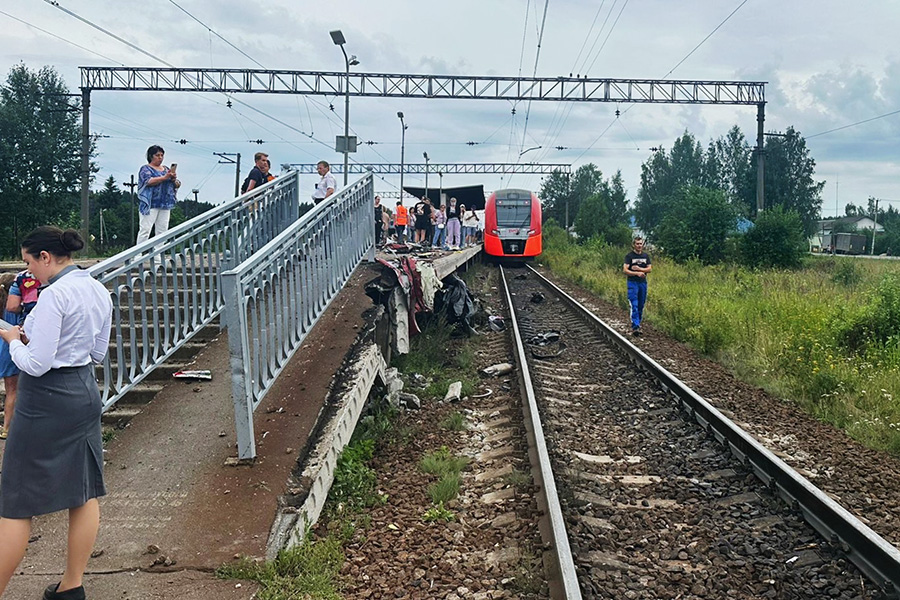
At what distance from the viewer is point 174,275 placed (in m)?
5.94

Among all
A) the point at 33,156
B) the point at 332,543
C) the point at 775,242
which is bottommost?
the point at 332,543

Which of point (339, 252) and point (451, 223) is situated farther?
point (451, 223)

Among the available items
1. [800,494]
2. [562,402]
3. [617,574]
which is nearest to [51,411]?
[617,574]

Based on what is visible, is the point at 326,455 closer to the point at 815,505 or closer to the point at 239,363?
the point at 239,363

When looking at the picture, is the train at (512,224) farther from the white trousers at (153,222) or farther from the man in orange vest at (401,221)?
the white trousers at (153,222)

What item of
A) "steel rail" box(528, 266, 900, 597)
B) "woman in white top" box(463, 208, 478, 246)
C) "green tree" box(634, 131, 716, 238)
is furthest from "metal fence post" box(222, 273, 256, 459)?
"green tree" box(634, 131, 716, 238)

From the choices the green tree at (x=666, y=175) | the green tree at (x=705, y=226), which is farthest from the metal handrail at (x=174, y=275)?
the green tree at (x=666, y=175)

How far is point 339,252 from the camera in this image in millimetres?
7910

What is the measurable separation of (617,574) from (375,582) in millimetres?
1315

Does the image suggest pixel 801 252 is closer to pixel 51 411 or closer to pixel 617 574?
pixel 617 574

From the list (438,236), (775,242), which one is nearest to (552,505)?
(438,236)

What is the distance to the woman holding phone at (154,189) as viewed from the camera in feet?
26.2

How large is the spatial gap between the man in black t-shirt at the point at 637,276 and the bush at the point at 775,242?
51.4ft

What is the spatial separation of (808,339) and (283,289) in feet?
23.5
